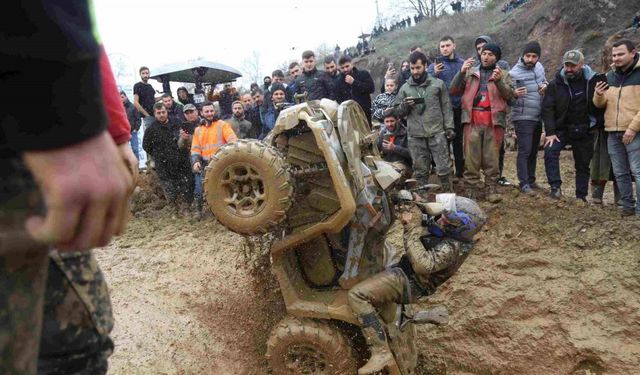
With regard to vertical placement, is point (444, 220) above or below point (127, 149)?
below

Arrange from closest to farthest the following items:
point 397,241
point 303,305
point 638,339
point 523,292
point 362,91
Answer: point 303,305
point 638,339
point 523,292
point 397,241
point 362,91

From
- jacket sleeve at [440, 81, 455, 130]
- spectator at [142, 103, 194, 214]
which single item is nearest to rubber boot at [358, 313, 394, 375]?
jacket sleeve at [440, 81, 455, 130]

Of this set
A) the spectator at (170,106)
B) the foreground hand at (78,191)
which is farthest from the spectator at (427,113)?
the foreground hand at (78,191)

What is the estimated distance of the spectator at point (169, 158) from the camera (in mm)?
7062

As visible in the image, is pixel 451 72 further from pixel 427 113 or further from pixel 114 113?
pixel 114 113

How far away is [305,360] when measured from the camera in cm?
350

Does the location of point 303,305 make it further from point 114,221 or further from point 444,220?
point 114,221

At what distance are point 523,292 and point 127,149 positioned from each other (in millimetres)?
4187

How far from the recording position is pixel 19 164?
2.93ft

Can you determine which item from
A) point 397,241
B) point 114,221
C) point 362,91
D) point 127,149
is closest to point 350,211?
point 127,149

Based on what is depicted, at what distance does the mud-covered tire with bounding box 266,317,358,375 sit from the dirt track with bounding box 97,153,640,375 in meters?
0.48

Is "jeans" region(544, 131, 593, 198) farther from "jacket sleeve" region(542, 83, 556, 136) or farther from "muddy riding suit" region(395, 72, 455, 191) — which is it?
"muddy riding suit" region(395, 72, 455, 191)

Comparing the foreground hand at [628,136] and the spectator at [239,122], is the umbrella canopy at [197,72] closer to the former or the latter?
the spectator at [239,122]

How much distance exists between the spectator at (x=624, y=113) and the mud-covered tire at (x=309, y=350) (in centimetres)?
355
